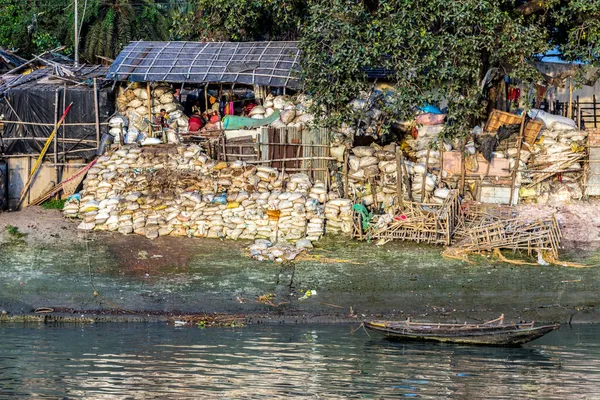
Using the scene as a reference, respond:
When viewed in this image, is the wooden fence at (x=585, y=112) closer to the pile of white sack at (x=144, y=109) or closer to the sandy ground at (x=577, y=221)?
the sandy ground at (x=577, y=221)

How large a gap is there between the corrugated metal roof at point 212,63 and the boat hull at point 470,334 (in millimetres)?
7405

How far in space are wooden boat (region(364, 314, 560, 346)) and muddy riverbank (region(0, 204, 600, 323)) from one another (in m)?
1.23

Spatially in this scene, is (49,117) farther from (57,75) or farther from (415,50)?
(415,50)

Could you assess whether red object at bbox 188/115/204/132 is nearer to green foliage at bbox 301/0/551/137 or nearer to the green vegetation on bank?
the green vegetation on bank

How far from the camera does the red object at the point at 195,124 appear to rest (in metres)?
21.2

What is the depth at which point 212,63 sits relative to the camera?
71.1 ft

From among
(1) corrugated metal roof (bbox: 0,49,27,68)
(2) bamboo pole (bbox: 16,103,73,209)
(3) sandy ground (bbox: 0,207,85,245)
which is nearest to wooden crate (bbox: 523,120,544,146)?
(3) sandy ground (bbox: 0,207,85,245)

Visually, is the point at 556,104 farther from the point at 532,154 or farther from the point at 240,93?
the point at 240,93

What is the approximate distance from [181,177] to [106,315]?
4465mm

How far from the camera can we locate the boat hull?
1448 cm

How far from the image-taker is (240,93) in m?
22.3

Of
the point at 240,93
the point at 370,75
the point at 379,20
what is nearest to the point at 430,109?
the point at 370,75

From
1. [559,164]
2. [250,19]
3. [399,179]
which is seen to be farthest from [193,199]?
[559,164]

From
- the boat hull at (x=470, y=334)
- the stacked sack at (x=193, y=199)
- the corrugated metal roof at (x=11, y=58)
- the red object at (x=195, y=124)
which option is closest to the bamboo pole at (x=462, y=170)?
the stacked sack at (x=193, y=199)
